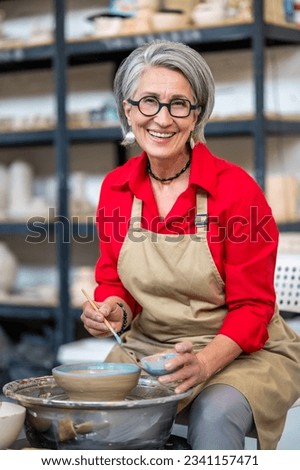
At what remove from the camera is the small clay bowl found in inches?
64.2

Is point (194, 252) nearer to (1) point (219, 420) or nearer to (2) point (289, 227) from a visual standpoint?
(1) point (219, 420)

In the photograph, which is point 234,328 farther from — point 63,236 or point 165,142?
point 63,236

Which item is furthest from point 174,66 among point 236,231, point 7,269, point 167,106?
point 7,269

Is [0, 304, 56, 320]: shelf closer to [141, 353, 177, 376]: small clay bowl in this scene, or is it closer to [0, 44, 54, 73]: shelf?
[0, 44, 54, 73]: shelf

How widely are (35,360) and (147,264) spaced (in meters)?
2.49

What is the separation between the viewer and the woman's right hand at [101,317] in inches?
72.2

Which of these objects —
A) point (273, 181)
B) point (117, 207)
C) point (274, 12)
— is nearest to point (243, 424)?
point (117, 207)

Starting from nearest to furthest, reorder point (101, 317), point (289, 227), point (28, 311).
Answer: point (101, 317) → point (289, 227) → point (28, 311)

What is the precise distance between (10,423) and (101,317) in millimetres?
393

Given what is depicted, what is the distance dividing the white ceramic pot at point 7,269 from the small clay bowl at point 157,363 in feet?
9.22

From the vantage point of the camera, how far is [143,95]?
186cm

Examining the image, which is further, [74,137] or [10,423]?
[74,137]

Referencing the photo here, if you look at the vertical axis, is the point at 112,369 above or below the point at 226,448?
above

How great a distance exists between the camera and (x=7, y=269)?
4410mm
